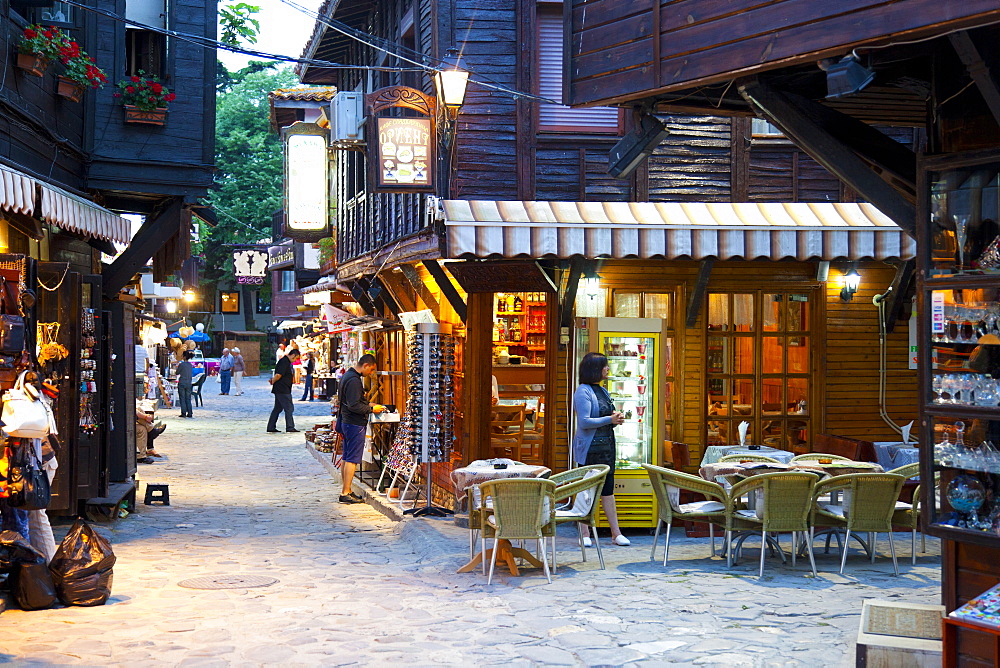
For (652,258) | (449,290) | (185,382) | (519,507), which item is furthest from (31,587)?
(185,382)

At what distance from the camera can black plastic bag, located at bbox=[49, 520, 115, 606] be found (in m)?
8.99

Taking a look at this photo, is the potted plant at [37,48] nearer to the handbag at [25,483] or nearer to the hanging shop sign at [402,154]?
the hanging shop sign at [402,154]

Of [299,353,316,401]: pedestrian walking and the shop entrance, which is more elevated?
the shop entrance

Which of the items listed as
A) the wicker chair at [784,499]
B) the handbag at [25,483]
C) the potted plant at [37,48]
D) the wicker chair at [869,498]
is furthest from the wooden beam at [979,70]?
the potted plant at [37,48]

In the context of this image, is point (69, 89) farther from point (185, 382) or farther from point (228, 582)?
point (185, 382)

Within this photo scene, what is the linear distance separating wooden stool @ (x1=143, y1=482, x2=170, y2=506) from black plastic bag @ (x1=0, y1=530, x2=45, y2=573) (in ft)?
21.3

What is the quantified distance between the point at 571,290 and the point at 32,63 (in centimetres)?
607

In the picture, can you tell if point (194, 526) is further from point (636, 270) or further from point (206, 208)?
point (636, 270)

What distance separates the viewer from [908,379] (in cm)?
1443

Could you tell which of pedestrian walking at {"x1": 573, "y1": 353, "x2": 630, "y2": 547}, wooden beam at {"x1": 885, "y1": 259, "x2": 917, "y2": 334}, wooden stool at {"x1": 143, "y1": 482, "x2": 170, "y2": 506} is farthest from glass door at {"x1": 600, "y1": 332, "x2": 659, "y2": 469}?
wooden stool at {"x1": 143, "y1": 482, "x2": 170, "y2": 506}

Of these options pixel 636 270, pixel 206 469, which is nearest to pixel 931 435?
pixel 636 270

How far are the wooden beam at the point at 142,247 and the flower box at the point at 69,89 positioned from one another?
2386 mm

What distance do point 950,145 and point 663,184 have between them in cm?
752

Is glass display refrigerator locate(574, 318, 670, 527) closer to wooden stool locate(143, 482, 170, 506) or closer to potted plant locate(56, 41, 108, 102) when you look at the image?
potted plant locate(56, 41, 108, 102)
